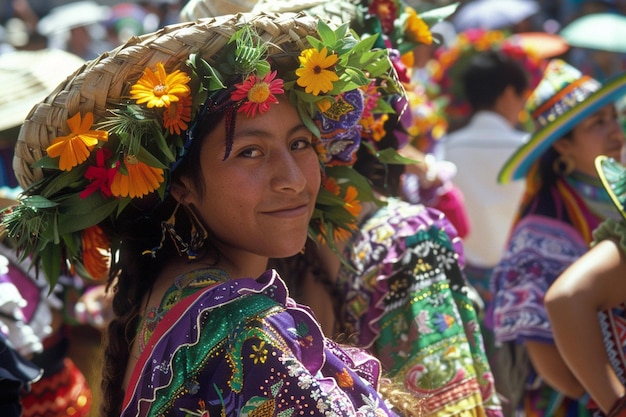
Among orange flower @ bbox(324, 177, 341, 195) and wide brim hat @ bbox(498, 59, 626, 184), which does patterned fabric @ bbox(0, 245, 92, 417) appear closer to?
orange flower @ bbox(324, 177, 341, 195)

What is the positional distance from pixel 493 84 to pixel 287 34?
4628mm

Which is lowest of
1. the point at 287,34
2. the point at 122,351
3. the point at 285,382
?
the point at 122,351

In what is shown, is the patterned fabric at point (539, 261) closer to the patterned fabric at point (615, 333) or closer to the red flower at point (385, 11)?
the patterned fabric at point (615, 333)

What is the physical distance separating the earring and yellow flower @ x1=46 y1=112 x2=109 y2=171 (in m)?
0.29

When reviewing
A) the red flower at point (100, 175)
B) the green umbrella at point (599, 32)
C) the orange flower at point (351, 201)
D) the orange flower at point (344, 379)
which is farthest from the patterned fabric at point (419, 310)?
the green umbrella at point (599, 32)

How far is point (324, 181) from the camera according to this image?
2955mm

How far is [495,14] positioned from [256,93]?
779cm

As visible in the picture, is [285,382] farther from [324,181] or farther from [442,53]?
[442,53]

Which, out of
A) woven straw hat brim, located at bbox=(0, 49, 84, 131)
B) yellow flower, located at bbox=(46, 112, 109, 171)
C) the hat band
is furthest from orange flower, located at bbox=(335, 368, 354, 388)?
the hat band

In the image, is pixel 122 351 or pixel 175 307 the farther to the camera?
pixel 122 351

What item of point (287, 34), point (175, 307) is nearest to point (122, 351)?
point (175, 307)

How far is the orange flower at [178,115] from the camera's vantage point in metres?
2.38

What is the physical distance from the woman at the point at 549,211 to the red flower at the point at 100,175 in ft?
6.77

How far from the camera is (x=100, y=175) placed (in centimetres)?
240
